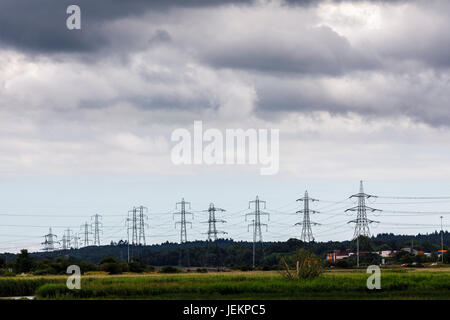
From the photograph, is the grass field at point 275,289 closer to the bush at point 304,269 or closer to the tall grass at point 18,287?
the bush at point 304,269

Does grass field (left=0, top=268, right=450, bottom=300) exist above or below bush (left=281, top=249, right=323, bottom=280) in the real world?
below

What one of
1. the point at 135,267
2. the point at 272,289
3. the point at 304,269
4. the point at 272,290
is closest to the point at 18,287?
the point at 272,289

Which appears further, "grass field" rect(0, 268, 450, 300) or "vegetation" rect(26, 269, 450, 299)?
"vegetation" rect(26, 269, 450, 299)

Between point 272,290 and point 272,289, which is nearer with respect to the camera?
point 272,290

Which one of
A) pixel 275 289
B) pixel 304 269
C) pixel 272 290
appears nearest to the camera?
pixel 272 290

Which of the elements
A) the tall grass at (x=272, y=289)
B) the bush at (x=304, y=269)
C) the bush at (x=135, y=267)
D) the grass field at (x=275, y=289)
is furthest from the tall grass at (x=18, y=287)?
the bush at (x=135, y=267)

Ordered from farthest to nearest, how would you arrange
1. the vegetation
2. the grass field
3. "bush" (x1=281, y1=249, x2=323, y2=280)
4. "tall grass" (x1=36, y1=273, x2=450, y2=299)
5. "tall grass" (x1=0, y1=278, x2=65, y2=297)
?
"tall grass" (x1=0, y1=278, x2=65, y2=297)
"bush" (x1=281, y1=249, x2=323, y2=280)
"tall grass" (x1=36, y1=273, x2=450, y2=299)
the vegetation
the grass field

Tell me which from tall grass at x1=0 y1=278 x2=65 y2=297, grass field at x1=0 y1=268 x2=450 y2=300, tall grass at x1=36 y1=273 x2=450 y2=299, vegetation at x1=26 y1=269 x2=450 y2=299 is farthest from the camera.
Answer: tall grass at x1=0 y1=278 x2=65 y2=297

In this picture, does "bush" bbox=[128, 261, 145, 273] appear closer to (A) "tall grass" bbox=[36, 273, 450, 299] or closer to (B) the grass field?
(B) the grass field

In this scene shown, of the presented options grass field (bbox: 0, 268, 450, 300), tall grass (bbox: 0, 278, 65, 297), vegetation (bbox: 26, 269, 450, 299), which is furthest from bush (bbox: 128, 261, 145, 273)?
vegetation (bbox: 26, 269, 450, 299)

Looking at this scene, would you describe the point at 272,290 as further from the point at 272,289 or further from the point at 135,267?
the point at 135,267

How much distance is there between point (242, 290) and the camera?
340 feet
